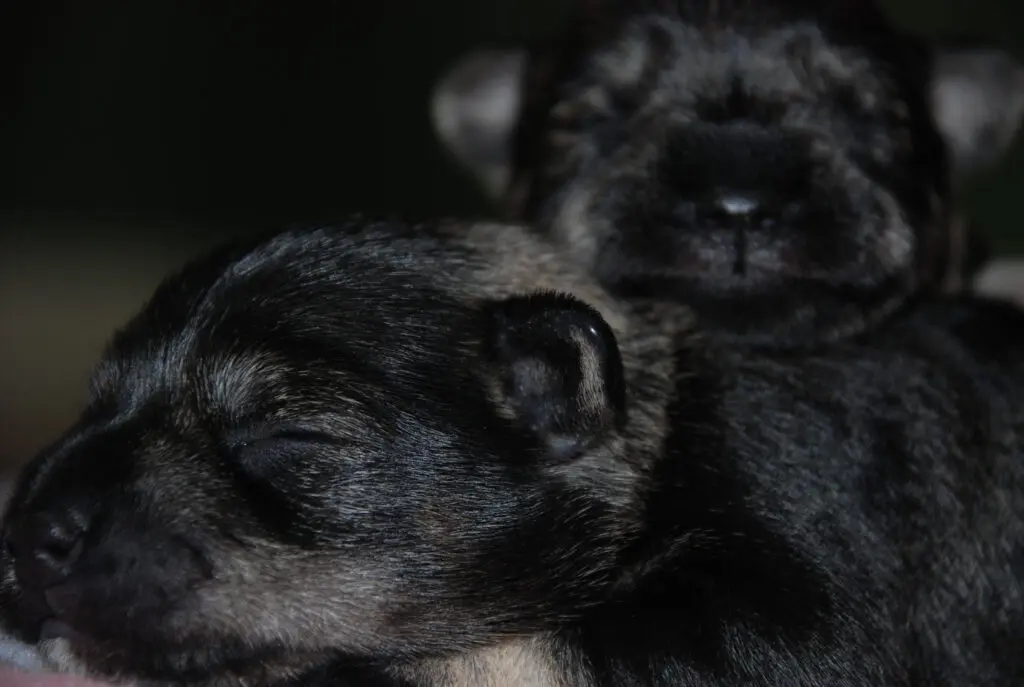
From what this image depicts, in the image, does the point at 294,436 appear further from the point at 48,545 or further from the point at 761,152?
the point at 761,152

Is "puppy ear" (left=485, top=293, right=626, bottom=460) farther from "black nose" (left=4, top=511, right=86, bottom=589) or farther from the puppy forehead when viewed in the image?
the puppy forehead

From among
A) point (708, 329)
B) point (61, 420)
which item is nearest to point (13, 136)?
point (61, 420)

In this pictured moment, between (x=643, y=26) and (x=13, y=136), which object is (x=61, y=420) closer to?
(x=13, y=136)

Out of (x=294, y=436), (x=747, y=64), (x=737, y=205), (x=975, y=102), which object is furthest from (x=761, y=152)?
(x=294, y=436)

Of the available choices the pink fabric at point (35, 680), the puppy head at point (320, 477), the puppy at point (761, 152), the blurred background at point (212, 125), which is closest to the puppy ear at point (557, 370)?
the puppy head at point (320, 477)

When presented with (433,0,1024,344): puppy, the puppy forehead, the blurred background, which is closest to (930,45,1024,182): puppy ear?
(433,0,1024,344): puppy

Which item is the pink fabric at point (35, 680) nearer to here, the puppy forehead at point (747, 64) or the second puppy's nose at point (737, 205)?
the second puppy's nose at point (737, 205)
